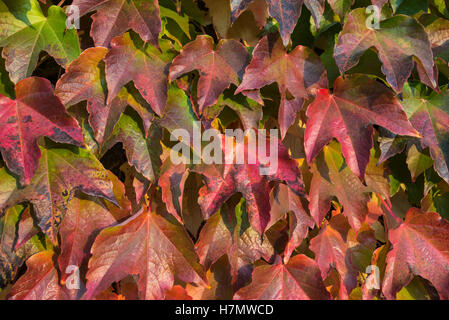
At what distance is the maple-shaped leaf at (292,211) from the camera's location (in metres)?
0.92

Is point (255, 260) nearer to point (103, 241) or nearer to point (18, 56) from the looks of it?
point (103, 241)

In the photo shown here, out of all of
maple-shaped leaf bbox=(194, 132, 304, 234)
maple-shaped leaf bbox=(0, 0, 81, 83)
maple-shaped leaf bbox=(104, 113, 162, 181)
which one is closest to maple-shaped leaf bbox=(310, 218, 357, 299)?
maple-shaped leaf bbox=(194, 132, 304, 234)

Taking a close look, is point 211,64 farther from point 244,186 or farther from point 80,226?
point 80,226

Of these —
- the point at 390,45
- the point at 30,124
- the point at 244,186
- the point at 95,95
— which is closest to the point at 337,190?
the point at 244,186

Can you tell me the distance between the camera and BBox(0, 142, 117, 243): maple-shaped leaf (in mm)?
801

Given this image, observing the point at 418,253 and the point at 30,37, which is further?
the point at 418,253

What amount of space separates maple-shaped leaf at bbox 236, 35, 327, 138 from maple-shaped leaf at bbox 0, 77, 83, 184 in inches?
14.8

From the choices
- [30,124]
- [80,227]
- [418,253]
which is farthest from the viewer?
[418,253]

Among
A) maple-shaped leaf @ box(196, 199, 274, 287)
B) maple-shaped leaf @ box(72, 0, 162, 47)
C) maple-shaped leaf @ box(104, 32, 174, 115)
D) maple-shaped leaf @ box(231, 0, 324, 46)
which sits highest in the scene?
maple-shaped leaf @ box(72, 0, 162, 47)

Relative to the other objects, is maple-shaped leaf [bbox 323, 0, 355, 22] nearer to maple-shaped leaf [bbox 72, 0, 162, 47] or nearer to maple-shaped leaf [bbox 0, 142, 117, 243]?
maple-shaped leaf [bbox 72, 0, 162, 47]

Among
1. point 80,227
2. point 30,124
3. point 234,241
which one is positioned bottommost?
point 234,241

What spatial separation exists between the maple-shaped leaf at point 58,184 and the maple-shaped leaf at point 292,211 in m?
0.38

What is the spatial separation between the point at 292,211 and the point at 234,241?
166mm

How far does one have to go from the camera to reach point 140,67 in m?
0.84
